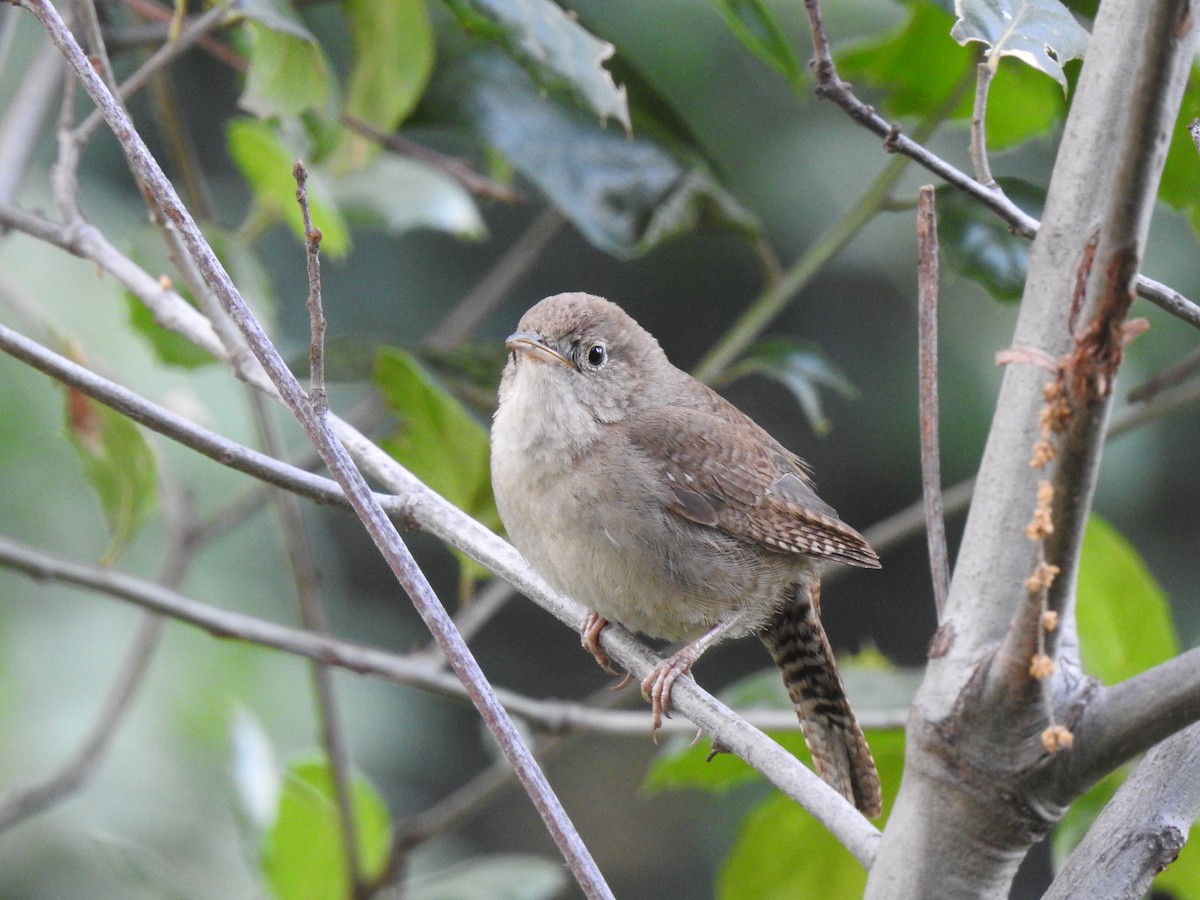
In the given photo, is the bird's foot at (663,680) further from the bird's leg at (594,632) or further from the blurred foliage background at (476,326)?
the blurred foliage background at (476,326)

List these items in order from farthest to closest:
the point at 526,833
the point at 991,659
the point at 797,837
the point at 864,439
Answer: the point at 526,833 < the point at 864,439 < the point at 797,837 < the point at 991,659

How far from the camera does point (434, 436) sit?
2.65m

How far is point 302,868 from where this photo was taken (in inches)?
113

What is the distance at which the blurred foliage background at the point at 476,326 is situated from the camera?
2768 mm

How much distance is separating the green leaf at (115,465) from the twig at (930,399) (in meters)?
1.52

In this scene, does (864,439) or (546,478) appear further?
(864,439)

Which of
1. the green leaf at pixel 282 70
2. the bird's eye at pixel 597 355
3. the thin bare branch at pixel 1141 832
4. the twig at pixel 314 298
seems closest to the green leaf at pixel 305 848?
the bird's eye at pixel 597 355

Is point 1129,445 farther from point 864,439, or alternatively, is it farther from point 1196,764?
point 1196,764

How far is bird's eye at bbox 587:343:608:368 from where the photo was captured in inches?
105

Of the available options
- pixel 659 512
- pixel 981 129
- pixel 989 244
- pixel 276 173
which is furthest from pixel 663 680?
pixel 276 173

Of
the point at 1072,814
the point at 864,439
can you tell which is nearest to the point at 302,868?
the point at 1072,814

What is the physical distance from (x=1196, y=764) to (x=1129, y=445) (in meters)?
3.24

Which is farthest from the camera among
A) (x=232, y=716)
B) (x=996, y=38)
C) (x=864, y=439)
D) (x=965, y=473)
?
(x=864, y=439)

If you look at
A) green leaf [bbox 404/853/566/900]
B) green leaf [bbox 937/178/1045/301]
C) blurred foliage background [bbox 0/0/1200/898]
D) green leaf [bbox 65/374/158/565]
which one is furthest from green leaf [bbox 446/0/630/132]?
green leaf [bbox 404/853/566/900]
